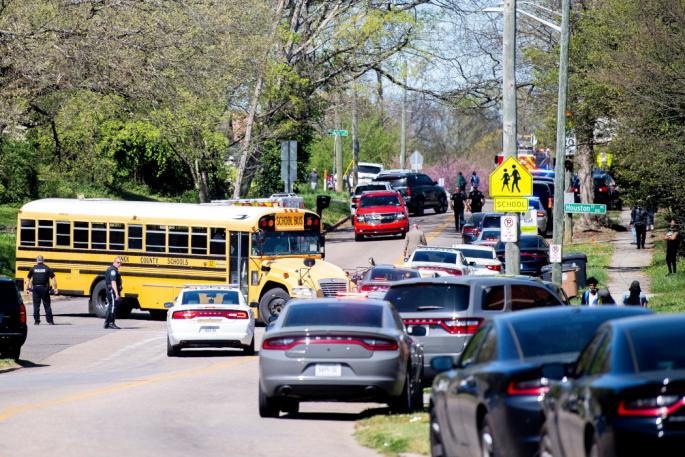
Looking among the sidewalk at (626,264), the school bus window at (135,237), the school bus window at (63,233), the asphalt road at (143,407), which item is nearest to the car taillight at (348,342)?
the asphalt road at (143,407)

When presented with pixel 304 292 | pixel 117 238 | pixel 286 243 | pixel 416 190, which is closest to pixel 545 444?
pixel 304 292

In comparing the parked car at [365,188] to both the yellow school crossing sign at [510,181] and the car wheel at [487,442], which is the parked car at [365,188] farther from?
the car wheel at [487,442]

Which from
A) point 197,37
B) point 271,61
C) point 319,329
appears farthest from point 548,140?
point 319,329

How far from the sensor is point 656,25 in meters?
37.1

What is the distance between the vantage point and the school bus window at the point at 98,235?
36.9 metres

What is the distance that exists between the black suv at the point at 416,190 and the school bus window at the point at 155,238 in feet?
110

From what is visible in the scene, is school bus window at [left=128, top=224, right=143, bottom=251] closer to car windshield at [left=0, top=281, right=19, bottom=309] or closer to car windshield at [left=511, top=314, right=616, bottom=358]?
car windshield at [left=0, top=281, right=19, bottom=309]

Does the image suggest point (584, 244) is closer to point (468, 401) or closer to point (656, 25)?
point (656, 25)

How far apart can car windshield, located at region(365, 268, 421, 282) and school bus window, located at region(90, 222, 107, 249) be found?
817cm

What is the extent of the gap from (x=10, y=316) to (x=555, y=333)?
16.4 meters

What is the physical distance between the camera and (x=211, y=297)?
2853cm

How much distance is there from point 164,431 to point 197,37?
30.6 m

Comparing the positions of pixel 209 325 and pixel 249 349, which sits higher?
pixel 209 325

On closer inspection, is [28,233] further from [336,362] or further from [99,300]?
[336,362]
